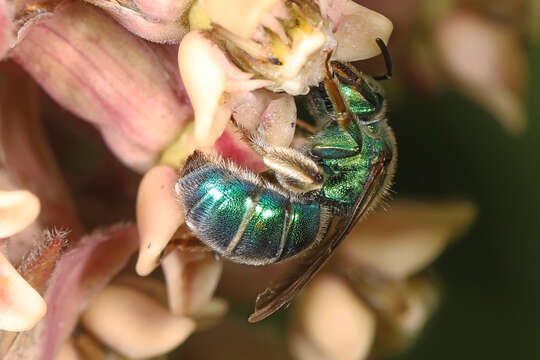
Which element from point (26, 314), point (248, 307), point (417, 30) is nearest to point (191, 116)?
point (26, 314)

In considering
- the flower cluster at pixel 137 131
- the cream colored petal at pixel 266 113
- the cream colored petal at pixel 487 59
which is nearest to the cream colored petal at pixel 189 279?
the flower cluster at pixel 137 131

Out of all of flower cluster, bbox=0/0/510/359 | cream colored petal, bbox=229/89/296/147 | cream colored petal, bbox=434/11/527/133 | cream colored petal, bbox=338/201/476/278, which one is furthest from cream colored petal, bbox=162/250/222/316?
cream colored petal, bbox=434/11/527/133

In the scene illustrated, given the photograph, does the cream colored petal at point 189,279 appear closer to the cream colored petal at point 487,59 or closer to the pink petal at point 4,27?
the pink petal at point 4,27

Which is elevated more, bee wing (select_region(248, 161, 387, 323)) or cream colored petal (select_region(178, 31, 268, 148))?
cream colored petal (select_region(178, 31, 268, 148))

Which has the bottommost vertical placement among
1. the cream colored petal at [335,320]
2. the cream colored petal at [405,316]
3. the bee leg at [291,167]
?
the cream colored petal at [405,316]

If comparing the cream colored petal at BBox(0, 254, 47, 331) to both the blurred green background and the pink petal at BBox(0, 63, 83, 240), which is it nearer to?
the pink petal at BBox(0, 63, 83, 240)

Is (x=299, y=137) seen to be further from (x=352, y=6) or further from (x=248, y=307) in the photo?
(x=248, y=307)

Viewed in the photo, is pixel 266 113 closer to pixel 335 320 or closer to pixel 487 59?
pixel 335 320
